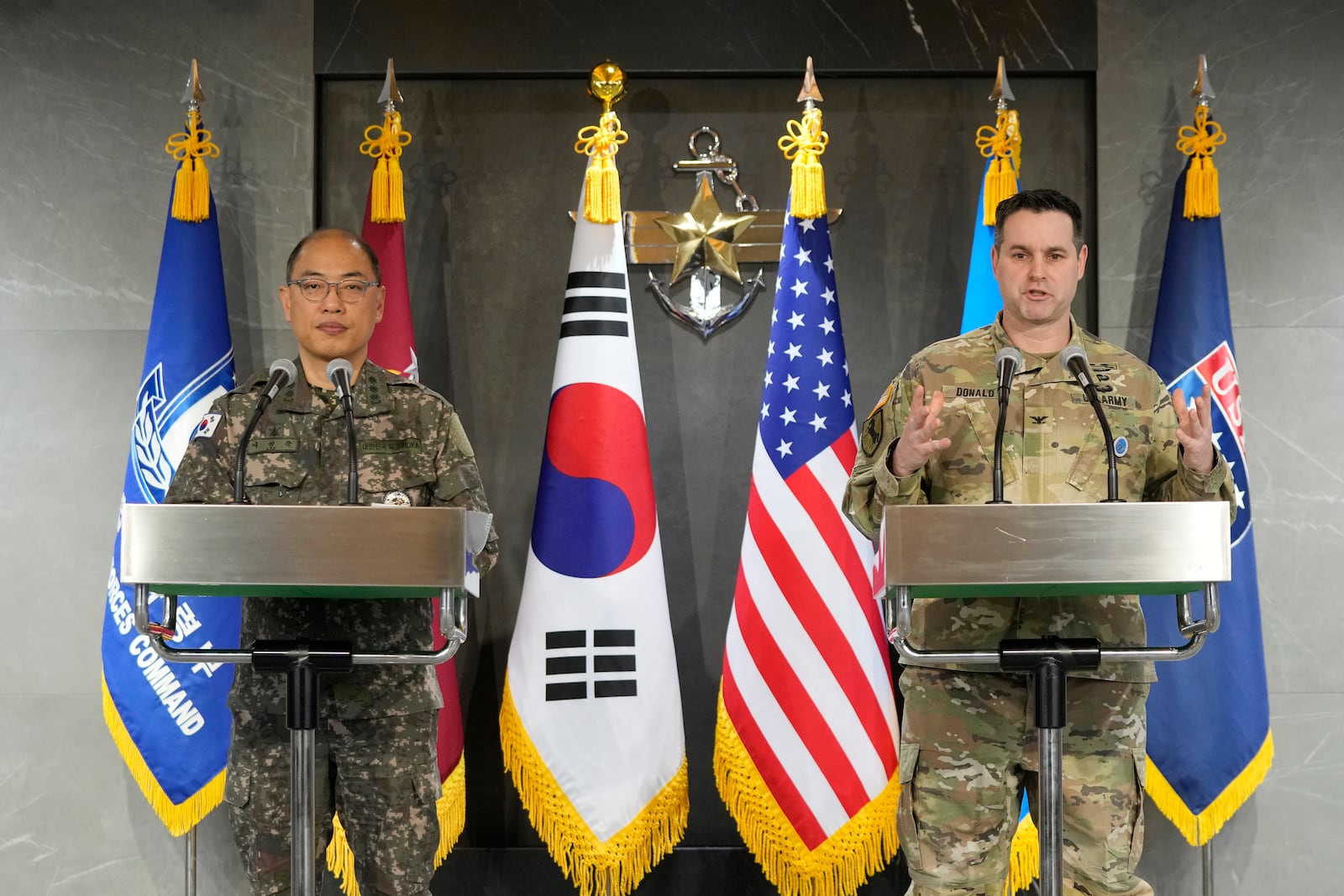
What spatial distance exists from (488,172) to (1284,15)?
7.25 ft

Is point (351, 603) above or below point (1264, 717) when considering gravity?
above

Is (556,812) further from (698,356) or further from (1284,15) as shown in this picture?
(1284,15)

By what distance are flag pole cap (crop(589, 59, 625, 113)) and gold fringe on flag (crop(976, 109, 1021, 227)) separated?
975mm

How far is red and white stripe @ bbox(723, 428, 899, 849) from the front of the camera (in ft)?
10.2

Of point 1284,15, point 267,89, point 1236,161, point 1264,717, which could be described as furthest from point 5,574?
point 1284,15

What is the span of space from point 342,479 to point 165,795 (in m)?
1.37

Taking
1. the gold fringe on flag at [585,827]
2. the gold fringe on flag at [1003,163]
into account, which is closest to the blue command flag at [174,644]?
the gold fringe on flag at [585,827]

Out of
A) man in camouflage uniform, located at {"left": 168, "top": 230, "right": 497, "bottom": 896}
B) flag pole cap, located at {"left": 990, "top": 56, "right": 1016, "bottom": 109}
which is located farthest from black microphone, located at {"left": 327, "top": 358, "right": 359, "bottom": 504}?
flag pole cap, located at {"left": 990, "top": 56, "right": 1016, "bottom": 109}

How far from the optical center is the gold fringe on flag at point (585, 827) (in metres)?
3.11

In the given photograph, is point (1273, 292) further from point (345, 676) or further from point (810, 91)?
point (345, 676)

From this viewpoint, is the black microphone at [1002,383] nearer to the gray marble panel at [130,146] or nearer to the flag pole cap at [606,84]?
the flag pole cap at [606,84]

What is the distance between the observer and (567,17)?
11.8 ft

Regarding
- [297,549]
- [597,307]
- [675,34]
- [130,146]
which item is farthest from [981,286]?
[130,146]

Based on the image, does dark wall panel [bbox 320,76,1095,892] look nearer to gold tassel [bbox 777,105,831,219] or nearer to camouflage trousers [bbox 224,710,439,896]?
gold tassel [bbox 777,105,831,219]
